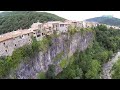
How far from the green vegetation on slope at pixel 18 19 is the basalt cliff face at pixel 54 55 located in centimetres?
168

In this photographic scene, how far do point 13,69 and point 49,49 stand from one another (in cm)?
207

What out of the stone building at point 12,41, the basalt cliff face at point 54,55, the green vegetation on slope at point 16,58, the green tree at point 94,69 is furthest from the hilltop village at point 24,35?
the green tree at point 94,69

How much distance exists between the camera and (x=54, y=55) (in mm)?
10680

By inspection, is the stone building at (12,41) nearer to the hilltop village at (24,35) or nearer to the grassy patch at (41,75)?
the hilltop village at (24,35)

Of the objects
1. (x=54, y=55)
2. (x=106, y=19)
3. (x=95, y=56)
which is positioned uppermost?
(x=106, y=19)

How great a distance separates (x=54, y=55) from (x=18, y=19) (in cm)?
279

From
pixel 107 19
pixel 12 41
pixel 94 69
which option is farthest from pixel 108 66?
pixel 12 41

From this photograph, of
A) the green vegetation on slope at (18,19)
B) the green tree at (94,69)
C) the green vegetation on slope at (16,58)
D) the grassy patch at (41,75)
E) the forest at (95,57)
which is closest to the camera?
the green vegetation on slope at (16,58)

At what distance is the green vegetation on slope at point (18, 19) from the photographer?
1156cm

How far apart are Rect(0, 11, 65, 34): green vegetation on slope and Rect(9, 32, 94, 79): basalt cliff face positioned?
5.53 ft

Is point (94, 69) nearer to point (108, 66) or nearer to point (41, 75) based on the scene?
point (108, 66)

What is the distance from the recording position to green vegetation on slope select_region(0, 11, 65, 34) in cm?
1156

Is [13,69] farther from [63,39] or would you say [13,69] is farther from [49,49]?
[63,39]
